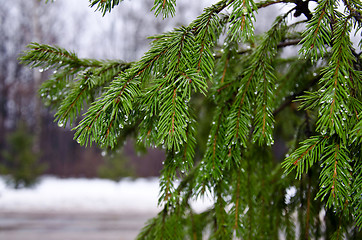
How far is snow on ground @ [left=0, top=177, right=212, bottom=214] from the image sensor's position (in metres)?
7.45

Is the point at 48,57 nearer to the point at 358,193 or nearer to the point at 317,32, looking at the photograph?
the point at 317,32

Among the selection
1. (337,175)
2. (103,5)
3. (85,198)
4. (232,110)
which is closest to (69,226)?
(85,198)

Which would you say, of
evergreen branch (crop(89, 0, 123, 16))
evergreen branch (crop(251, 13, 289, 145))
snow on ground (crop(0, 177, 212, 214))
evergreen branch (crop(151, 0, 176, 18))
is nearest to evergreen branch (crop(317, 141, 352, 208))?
evergreen branch (crop(251, 13, 289, 145))

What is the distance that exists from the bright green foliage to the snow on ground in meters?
5.66

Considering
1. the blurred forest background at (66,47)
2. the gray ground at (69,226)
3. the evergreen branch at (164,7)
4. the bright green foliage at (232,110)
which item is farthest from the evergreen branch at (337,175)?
the blurred forest background at (66,47)

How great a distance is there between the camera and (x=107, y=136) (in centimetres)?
81

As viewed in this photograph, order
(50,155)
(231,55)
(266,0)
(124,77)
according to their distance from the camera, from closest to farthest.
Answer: (124,77) → (266,0) → (231,55) → (50,155)

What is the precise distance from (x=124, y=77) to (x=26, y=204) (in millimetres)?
8215

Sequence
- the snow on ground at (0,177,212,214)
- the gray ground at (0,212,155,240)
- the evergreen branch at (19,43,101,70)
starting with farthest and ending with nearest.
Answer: the snow on ground at (0,177,212,214) < the gray ground at (0,212,155,240) < the evergreen branch at (19,43,101,70)

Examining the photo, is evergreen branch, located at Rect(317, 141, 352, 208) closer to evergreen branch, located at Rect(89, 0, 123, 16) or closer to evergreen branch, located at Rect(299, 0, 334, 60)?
evergreen branch, located at Rect(299, 0, 334, 60)

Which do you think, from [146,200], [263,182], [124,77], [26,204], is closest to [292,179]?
[263,182]

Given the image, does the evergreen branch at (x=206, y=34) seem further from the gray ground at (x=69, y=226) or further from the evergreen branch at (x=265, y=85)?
the gray ground at (x=69, y=226)

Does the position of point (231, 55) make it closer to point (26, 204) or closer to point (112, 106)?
point (112, 106)

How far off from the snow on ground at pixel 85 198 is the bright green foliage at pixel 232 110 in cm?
566
